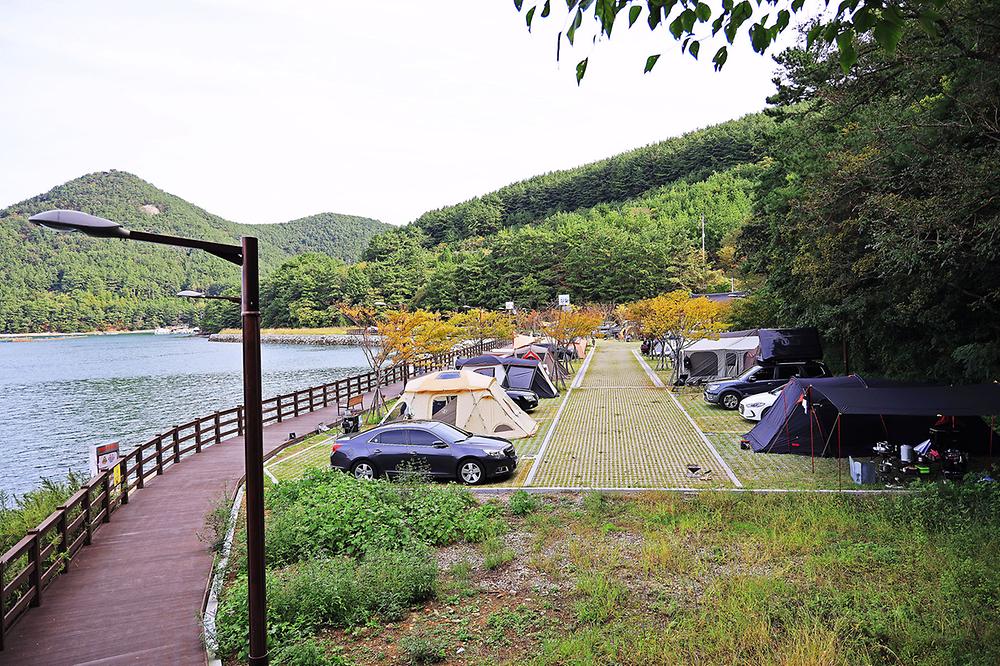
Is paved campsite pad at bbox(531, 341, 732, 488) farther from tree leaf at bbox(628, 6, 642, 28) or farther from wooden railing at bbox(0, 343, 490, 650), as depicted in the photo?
tree leaf at bbox(628, 6, 642, 28)

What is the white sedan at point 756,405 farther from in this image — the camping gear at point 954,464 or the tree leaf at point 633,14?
the tree leaf at point 633,14

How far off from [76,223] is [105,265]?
488 feet

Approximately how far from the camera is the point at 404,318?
26453 mm

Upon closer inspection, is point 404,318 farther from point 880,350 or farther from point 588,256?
point 588,256

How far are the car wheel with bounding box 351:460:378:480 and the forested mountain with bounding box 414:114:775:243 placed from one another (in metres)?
136

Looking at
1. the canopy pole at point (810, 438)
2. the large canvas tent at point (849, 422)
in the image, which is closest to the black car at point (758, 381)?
the large canvas tent at point (849, 422)

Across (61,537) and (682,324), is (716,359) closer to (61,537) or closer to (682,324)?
(682,324)

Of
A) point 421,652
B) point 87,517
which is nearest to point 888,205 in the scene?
point 421,652

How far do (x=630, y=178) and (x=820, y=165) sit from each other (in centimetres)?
14074

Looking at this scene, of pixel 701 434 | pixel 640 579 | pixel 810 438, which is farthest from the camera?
pixel 701 434

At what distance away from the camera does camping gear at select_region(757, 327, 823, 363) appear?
21.5 m

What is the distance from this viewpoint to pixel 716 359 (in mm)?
28953

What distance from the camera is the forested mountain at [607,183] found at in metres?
145

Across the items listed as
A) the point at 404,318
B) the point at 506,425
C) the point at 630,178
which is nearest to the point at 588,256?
the point at 404,318
